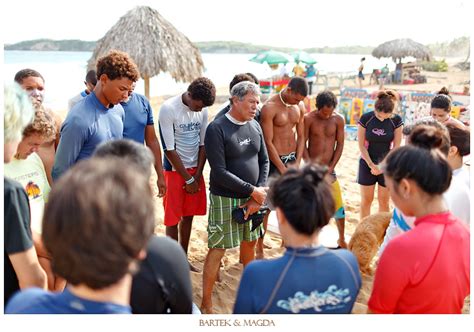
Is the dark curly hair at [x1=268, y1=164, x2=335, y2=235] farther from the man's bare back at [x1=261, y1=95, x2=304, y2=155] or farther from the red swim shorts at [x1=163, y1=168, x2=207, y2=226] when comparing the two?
the man's bare back at [x1=261, y1=95, x2=304, y2=155]

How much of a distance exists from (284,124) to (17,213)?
322 cm

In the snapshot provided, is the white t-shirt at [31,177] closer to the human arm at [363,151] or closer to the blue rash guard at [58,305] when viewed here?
the blue rash guard at [58,305]

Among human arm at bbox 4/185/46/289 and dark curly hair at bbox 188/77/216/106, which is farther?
dark curly hair at bbox 188/77/216/106

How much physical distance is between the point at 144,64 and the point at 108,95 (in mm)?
9842

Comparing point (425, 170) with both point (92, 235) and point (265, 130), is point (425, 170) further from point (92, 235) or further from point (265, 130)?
point (265, 130)

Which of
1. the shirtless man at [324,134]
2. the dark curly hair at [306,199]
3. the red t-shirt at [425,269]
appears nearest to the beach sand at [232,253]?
the shirtless man at [324,134]

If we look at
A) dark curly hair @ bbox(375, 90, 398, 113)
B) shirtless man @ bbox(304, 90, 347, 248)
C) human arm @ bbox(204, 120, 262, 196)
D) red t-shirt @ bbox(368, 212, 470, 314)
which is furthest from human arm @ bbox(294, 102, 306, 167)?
red t-shirt @ bbox(368, 212, 470, 314)

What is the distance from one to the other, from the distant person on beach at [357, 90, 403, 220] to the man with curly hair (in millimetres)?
1930

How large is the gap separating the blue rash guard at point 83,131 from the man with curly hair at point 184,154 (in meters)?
0.87

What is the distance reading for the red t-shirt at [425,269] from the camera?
1622 millimetres

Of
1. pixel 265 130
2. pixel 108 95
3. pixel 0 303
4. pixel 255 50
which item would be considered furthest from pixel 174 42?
pixel 255 50

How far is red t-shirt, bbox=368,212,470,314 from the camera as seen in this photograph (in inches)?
63.9

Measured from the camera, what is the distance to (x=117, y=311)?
1.21 m

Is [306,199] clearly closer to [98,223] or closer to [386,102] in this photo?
[98,223]
